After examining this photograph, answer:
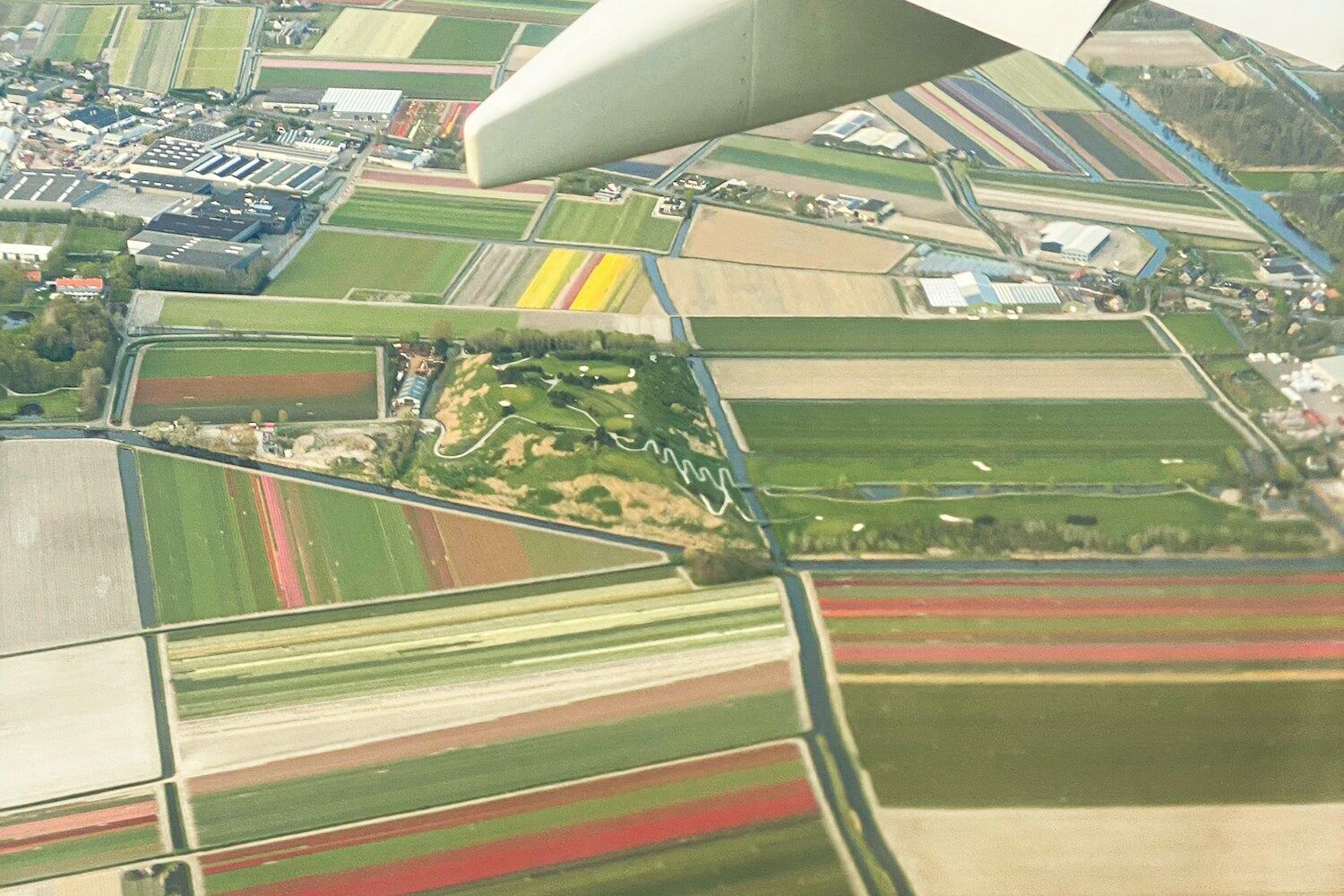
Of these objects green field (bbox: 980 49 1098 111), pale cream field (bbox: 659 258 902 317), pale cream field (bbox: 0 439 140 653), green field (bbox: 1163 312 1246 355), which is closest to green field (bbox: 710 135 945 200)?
green field (bbox: 980 49 1098 111)

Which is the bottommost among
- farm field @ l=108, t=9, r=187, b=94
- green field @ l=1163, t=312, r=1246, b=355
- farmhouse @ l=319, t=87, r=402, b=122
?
farm field @ l=108, t=9, r=187, b=94

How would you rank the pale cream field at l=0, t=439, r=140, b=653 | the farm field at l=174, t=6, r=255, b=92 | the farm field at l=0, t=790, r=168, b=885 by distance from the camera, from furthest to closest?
the farm field at l=174, t=6, r=255, b=92 → the pale cream field at l=0, t=439, r=140, b=653 → the farm field at l=0, t=790, r=168, b=885

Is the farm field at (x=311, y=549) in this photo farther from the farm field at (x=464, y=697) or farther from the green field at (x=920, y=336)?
the green field at (x=920, y=336)

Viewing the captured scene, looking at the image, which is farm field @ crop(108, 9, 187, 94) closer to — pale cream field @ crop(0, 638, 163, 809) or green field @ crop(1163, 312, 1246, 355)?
pale cream field @ crop(0, 638, 163, 809)

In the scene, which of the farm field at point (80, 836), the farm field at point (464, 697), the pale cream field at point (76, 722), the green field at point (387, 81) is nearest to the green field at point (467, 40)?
the green field at point (387, 81)

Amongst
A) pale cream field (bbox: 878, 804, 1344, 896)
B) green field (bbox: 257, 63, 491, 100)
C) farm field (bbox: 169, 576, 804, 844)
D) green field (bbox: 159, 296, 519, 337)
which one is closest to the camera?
pale cream field (bbox: 878, 804, 1344, 896)
